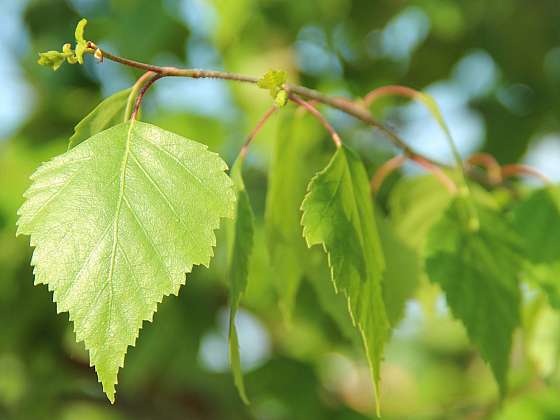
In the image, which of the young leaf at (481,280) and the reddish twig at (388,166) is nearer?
the young leaf at (481,280)

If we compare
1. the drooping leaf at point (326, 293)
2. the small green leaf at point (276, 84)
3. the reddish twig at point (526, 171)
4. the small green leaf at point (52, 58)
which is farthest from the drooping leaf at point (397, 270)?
the small green leaf at point (52, 58)

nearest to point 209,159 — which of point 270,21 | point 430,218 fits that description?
point 430,218

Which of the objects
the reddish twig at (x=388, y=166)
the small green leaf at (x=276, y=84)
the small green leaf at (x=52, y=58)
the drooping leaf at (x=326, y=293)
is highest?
the reddish twig at (x=388, y=166)

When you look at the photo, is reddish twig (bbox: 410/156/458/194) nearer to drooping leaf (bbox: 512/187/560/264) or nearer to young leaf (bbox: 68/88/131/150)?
drooping leaf (bbox: 512/187/560/264)

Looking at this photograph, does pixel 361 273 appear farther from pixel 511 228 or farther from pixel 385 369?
pixel 385 369

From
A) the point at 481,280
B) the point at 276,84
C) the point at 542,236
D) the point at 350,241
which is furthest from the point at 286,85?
the point at 542,236

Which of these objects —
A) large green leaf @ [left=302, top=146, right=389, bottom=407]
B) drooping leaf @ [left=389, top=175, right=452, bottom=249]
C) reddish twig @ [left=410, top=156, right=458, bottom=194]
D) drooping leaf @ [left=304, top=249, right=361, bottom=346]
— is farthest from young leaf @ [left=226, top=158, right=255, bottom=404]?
drooping leaf @ [left=389, top=175, right=452, bottom=249]

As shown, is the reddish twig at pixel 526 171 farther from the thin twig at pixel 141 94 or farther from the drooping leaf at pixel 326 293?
the thin twig at pixel 141 94

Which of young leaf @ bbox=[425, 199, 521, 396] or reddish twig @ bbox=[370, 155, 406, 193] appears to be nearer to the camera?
young leaf @ bbox=[425, 199, 521, 396]
